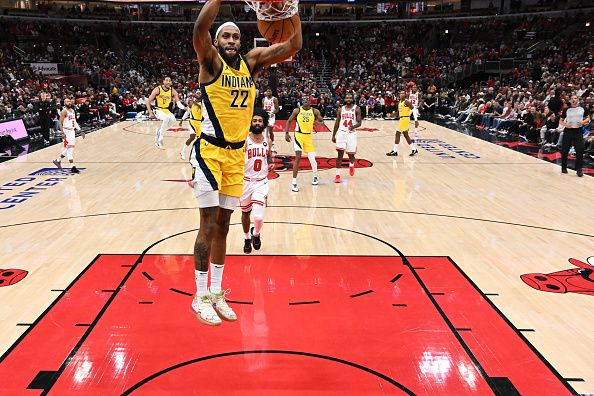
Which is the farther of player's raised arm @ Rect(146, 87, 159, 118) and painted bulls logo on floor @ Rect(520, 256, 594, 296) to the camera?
player's raised arm @ Rect(146, 87, 159, 118)

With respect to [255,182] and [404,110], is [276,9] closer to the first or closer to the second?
[255,182]

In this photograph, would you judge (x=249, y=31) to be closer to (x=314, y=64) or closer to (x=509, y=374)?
(x=314, y=64)

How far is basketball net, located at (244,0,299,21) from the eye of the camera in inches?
152

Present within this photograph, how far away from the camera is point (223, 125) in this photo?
359cm

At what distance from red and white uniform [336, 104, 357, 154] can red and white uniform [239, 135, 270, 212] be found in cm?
426

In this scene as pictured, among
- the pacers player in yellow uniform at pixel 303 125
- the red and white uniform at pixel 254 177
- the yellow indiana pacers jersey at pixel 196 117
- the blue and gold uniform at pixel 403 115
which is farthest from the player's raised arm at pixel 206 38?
the blue and gold uniform at pixel 403 115

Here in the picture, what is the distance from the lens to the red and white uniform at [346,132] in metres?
10.5

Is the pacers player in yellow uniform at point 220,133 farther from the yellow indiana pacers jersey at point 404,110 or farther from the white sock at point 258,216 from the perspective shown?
the yellow indiana pacers jersey at point 404,110

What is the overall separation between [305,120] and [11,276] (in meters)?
5.65

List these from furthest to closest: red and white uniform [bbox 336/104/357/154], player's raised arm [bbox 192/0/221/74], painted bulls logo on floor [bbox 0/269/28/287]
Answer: red and white uniform [bbox 336/104/357/154], painted bulls logo on floor [bbox 0/269/28/287], player's raised arm [bbox 192/0/221/74]

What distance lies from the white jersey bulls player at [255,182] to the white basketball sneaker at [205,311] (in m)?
2.56

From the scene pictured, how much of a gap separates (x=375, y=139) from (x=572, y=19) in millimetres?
19274

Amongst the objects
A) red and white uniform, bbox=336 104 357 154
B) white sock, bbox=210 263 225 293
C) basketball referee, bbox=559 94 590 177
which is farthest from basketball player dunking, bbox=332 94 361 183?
white sock, bbox=210 263 225 293

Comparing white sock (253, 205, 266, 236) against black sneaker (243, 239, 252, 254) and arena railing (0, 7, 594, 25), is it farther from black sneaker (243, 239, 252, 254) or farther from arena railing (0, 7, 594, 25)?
arena railing (0, 7, 594, 25)
